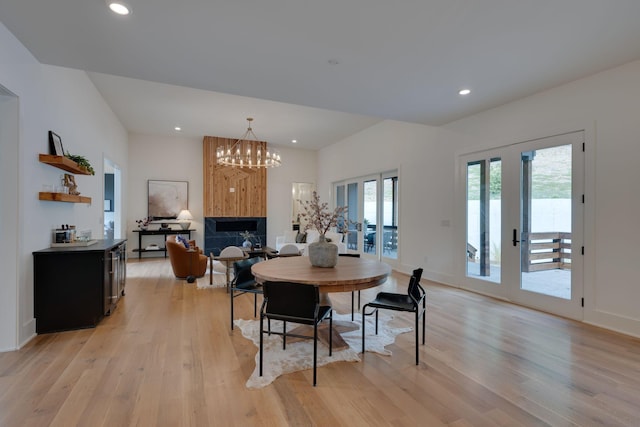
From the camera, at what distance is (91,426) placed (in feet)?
5.74

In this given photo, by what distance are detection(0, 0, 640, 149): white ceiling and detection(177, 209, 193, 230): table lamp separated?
18.0ft

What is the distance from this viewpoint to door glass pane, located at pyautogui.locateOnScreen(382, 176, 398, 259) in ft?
22.2

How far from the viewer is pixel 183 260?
5480mm

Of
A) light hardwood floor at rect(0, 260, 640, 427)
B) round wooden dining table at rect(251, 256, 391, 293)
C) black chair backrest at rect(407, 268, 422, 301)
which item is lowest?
light hardwood floor at rect(0, 260, 640, 427)

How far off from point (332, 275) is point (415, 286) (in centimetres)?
72

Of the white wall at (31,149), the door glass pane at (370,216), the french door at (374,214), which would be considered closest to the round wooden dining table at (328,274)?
the white wall at (31,149)

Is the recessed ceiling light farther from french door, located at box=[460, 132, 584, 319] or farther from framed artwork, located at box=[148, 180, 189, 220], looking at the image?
framed artwork, located at box=[148, 180, 189, 220]

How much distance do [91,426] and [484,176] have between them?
5.15m

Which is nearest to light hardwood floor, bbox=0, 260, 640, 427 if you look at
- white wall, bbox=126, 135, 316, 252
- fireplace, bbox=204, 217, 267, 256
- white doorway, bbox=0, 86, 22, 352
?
white doorway, bbox=0, 86, 22, 352

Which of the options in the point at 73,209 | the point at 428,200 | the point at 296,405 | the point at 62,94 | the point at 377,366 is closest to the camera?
the point at 296,405

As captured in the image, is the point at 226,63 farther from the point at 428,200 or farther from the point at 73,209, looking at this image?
the point at 428,200

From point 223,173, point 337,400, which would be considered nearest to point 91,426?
point 337,400

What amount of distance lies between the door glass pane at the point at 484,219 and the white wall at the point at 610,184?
3.44 feet

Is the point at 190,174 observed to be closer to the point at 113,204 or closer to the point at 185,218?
the point at 185,218
